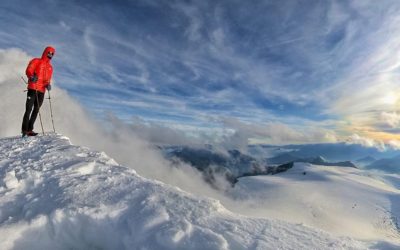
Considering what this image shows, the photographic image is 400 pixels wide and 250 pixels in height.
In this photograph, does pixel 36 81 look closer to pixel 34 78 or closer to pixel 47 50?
pixel 34 78

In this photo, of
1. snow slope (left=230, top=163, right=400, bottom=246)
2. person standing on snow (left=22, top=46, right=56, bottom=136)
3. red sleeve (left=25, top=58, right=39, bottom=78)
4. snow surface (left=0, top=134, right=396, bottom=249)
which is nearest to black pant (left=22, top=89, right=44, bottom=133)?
person standing on snow (left=22, top=46, right=56, bottom=136)

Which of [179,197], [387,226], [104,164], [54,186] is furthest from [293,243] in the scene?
[387,226]

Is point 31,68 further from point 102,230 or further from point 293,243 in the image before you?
point 293,243

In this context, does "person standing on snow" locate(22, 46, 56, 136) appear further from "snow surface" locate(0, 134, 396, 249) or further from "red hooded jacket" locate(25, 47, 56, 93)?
"snow surface" locate(0, 134, 396, 249)

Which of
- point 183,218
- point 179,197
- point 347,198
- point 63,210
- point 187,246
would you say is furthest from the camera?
point 347,198

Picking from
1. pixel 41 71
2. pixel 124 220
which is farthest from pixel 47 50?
pixel 124 220

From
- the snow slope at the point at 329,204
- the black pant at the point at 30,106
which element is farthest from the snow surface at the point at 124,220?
the snow slope at the point at 329,204
